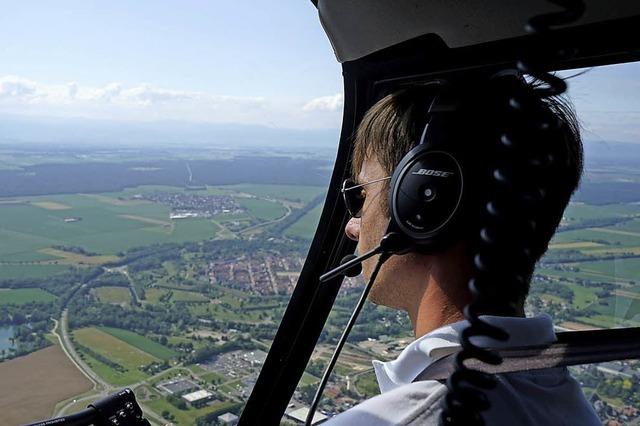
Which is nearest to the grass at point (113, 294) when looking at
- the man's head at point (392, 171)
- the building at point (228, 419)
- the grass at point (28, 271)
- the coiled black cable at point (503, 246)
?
the grass at point (28, 271)

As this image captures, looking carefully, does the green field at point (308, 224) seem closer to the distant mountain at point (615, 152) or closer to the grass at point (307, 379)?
the grass at point (307, 379)

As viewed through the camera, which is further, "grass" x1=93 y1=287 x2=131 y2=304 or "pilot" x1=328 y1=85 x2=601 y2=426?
A: "grass" x1=93 y1=287 x2=131 y2=304

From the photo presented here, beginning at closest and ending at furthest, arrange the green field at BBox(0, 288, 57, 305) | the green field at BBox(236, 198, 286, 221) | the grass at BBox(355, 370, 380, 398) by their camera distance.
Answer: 1. the grass at BBox(355, 370, 380, 398)
2. the green field at BBox(0, 288, 57, 305)
3. the green field at BBox(236, 198, 286, 221)

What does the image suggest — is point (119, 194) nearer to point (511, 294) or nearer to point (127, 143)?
point (127, 143)

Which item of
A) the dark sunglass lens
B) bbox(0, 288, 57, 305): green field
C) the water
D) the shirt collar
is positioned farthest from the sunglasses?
bbox(0, 288, 57, 305): green field

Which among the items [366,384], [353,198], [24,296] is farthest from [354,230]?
[24,296]

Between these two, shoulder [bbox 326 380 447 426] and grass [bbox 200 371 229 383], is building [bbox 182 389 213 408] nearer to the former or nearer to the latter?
grass [bbox 200 371 229 383]

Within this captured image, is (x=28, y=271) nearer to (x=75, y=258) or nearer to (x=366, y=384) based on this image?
(x=75, y=258)
